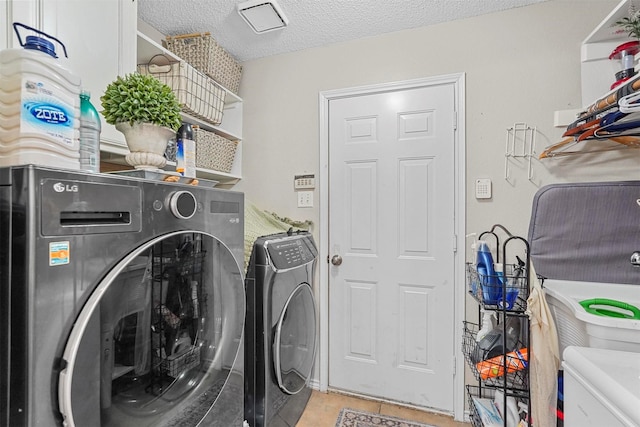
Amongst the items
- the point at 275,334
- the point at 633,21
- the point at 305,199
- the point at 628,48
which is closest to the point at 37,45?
the point at 275,334

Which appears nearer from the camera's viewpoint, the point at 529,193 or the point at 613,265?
the point at 613,265

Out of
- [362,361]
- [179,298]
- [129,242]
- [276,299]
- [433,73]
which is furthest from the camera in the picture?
[362,361]

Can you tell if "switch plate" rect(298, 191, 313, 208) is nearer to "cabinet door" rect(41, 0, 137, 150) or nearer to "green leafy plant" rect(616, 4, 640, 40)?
"cabinet door" rect(41, 0, 137, 150)

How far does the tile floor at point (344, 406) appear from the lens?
1822 mm

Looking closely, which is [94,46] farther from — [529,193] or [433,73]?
[529,193]

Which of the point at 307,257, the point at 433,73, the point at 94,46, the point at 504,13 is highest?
the point at 504,13

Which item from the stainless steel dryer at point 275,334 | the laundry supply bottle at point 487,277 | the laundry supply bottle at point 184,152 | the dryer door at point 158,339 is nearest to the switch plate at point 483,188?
the laundry supply bottle at point 487,277

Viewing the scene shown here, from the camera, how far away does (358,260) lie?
210cm

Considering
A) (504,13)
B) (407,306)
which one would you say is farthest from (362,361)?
(504,13)

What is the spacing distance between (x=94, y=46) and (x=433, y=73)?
5.91 feet

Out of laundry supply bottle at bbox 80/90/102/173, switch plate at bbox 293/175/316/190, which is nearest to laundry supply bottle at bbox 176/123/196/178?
laundry supply bottle at bbox 80/90/102/173

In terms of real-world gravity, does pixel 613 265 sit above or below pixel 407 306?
above

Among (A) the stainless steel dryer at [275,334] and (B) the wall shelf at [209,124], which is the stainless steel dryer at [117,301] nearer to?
(A) the stainless steel dryer at [275,334]

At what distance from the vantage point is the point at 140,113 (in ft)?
3.04
